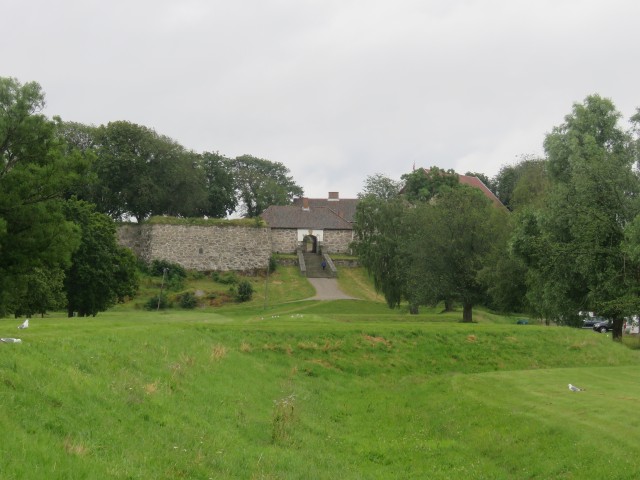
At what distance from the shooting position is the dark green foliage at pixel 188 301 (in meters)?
60.7

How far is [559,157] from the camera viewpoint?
4334 cm

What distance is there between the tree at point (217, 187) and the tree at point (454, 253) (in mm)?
44492

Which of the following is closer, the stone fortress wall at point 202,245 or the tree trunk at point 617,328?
the tree trunk at point 617,328

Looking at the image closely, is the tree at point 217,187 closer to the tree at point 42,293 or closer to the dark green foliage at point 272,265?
the dark green foliage at point 272,265

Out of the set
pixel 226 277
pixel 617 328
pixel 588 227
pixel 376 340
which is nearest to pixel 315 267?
pixel 226 277

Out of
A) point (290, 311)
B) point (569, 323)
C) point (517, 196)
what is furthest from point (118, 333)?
point (517, 196)

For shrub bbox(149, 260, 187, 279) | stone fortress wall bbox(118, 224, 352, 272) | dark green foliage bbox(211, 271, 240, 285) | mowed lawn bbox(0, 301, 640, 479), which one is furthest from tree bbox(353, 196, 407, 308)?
mowed lawn bbox(0, 301, 640, 479)

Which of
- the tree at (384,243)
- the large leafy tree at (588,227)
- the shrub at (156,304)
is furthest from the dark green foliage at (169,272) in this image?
the large leafy tree at (588,227)

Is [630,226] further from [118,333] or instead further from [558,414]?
[118,333]

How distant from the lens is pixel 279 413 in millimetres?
15703

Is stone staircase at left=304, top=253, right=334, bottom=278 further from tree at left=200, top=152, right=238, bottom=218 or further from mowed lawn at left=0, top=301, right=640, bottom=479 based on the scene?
mowed lawn at left=0, top=301, right=640, bottom=479

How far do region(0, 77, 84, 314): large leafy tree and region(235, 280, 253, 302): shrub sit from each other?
108ft

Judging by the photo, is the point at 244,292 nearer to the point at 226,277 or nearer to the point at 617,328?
the point at 226,277

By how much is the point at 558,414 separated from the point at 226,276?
57.1 m
